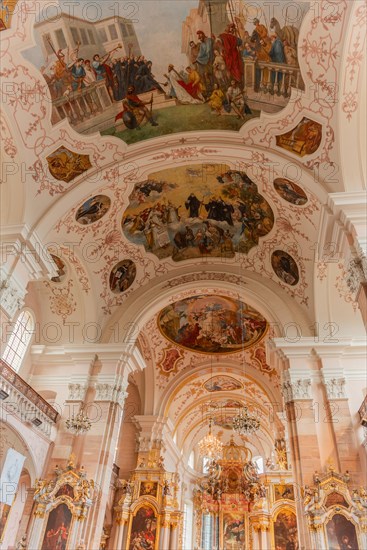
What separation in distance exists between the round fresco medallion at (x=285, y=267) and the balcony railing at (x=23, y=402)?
8.14m

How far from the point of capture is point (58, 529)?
402 inches

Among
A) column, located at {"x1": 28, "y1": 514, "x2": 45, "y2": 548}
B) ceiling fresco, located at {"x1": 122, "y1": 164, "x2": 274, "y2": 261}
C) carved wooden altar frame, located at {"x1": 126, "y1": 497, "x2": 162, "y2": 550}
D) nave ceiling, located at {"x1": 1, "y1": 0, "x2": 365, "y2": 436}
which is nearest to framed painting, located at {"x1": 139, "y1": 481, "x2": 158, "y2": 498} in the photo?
carved wooden altar frame, located at {"x1": 126, "y1": 497, "x2": 162, "y2": 550}

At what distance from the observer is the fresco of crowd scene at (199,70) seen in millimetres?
8891

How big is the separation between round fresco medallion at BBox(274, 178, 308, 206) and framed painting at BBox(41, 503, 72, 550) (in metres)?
9.78

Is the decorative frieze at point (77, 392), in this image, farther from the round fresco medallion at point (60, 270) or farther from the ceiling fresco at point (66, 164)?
the ceiling fresco at point (66, 164)

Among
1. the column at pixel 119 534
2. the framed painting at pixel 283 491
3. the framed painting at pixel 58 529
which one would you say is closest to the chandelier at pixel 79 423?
the framed painting at pixel 58 529

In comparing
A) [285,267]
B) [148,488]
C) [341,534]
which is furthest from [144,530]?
[285,267]

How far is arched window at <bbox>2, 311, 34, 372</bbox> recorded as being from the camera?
1305 centimetres

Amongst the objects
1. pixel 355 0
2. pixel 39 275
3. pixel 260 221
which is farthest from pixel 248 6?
pixel 39 275

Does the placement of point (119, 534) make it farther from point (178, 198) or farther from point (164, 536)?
point (178, 198)

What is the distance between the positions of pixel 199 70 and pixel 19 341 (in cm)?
970

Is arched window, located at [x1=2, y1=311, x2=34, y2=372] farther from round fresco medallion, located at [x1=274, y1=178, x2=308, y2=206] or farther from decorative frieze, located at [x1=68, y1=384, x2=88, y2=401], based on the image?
round fresco medallion, located at [x1=274, y1=178, x2=308, y2=206]

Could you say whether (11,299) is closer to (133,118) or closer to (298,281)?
(133,118)

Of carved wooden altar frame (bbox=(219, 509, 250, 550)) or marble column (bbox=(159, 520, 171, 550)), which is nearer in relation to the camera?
marble column (bbox=(159, 520, 171, 550))
